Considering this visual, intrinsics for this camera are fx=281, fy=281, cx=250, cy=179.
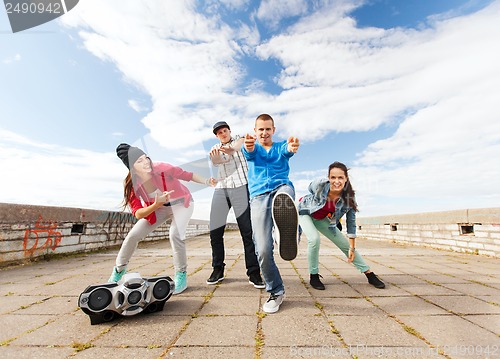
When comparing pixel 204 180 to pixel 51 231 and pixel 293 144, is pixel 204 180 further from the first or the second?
pixel 51 231

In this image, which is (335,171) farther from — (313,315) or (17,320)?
(17,320)

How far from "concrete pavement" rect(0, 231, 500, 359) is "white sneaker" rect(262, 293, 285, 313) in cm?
5

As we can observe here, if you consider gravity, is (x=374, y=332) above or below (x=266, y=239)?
below

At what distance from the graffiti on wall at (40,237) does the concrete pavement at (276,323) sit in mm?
1657

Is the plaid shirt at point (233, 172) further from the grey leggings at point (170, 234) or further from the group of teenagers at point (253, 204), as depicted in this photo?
the grey leggings at point (170, 234)

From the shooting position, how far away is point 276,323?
2055 millimetres

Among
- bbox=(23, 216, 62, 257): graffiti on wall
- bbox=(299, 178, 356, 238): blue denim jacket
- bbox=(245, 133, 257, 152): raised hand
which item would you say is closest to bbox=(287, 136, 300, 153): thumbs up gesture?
bbox=(245, 133, 257, 152): raised hand

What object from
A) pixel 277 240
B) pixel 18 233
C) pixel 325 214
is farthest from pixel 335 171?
pixel 18 233

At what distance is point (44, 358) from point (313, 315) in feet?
5.85

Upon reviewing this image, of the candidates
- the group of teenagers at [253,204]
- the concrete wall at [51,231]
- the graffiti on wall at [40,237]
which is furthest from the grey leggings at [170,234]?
the graffiti on wall at [40,237]

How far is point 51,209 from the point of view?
5594mm

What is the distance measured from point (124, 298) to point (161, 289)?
29cm

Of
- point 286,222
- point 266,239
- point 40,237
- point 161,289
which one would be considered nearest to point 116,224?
point 40,237

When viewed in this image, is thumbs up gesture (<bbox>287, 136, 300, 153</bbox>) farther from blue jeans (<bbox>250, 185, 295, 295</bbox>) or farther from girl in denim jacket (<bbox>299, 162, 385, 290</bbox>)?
girl in denim jacket (<bbox>299, 162, 385, 290</bbox>)
